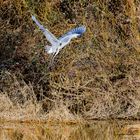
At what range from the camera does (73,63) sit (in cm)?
747

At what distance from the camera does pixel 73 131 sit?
586 cm

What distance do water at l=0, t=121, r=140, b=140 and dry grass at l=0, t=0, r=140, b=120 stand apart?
26 centimetres

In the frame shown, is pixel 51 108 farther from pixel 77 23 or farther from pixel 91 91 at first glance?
pixel 77 23

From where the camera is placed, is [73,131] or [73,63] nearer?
[73,131]

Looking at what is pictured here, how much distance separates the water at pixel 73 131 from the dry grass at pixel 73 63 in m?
0.26

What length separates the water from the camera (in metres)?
5.84

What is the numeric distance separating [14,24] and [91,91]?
164 cm

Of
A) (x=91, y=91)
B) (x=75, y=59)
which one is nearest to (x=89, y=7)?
(x=75, y=59)

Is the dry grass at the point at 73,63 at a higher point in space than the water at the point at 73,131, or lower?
higher

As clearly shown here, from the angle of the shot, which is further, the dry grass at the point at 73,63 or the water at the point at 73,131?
the dry grass at the point at 73,63

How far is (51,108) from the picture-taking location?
6.66m

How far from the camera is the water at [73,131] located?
5844 mm

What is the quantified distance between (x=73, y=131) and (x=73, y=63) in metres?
1.71

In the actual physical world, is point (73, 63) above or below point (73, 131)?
above
